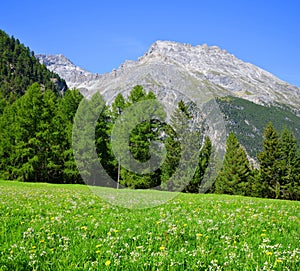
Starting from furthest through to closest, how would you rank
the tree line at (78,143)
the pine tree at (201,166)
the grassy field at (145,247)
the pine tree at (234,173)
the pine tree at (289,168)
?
1. the pine tree at (234,173)
2. the pine tree at (289,168)
3. the pine tree at (201,166)
4. the tree line at (78,143)
5. the grassy field at (145,247)

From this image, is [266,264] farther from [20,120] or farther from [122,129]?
[20,120]

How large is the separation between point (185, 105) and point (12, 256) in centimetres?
4264

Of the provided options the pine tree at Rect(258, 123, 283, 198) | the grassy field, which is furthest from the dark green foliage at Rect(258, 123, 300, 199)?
the grassy field

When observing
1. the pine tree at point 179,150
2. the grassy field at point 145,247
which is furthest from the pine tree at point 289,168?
the grassy field at point 145,247

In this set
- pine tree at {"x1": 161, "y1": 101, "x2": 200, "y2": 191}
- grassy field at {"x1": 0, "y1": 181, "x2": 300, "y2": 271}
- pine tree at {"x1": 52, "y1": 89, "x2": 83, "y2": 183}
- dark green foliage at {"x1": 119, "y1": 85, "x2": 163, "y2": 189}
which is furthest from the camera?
pine tree at {"x1": 161, "y1": 101, "x2": 200, "y2": 191}

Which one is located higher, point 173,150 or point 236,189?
point 173,150

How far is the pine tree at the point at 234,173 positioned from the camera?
6269 cm

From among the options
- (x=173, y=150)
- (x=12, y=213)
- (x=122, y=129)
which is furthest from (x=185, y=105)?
(x=12, y=213)

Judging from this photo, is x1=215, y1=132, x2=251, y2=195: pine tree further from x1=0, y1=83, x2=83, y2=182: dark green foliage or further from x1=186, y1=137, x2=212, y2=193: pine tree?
x1=0, y1=83, x2=83, y2=182: dark green foliage

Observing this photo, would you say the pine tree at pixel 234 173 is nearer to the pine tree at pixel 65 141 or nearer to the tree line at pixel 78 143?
the tree line at pixel 78 143

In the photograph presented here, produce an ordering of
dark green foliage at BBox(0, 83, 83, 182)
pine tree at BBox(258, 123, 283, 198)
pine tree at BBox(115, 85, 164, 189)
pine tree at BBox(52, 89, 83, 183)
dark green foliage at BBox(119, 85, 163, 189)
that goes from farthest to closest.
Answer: pine tree at BBox(258, 123, 283, 198) < pine tree at BBox(52, 89, 83, 183) < dark green foliage at BBox(0, 83, 83, 182) < dark green foliage at BBox(119, 85, 163, 189) < pine tree at BBox(115, 85, 164, 189)

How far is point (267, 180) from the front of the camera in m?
60.9

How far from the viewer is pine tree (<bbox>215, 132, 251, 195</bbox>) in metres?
62.7

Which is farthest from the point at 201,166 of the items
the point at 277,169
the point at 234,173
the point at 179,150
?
the point at 277,169
